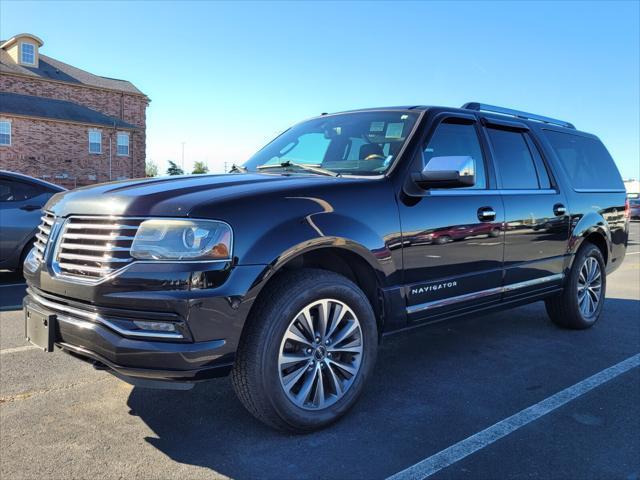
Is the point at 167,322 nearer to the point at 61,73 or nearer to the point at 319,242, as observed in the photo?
the point at 319,242

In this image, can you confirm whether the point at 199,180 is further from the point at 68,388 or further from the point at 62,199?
the point at 68,388

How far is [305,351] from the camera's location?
2.99 metres

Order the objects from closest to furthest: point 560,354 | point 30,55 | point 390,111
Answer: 1. point 390,111
2. point 560,354
3. point 30,55

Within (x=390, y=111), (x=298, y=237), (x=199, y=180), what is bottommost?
(x=298, y=237)

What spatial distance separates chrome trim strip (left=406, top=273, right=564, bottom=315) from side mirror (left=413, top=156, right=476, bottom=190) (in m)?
0.78

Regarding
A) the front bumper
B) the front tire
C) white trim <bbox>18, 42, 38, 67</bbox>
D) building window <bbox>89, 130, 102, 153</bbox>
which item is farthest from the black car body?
white trim <bbox>18, 42, 38, 67</bbox>

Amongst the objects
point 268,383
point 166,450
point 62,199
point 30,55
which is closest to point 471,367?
point 268,383

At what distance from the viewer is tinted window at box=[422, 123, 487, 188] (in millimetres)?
3882

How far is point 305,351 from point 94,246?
1236mm

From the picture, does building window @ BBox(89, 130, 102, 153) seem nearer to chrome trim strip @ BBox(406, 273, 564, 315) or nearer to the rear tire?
the rear tire

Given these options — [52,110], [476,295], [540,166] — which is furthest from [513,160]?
[52,110]

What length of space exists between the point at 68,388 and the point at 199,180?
1716 millimetres

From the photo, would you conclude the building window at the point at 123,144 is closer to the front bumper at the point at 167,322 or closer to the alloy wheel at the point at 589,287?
the alloy wheel at the point at 589,287

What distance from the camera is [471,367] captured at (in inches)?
166
